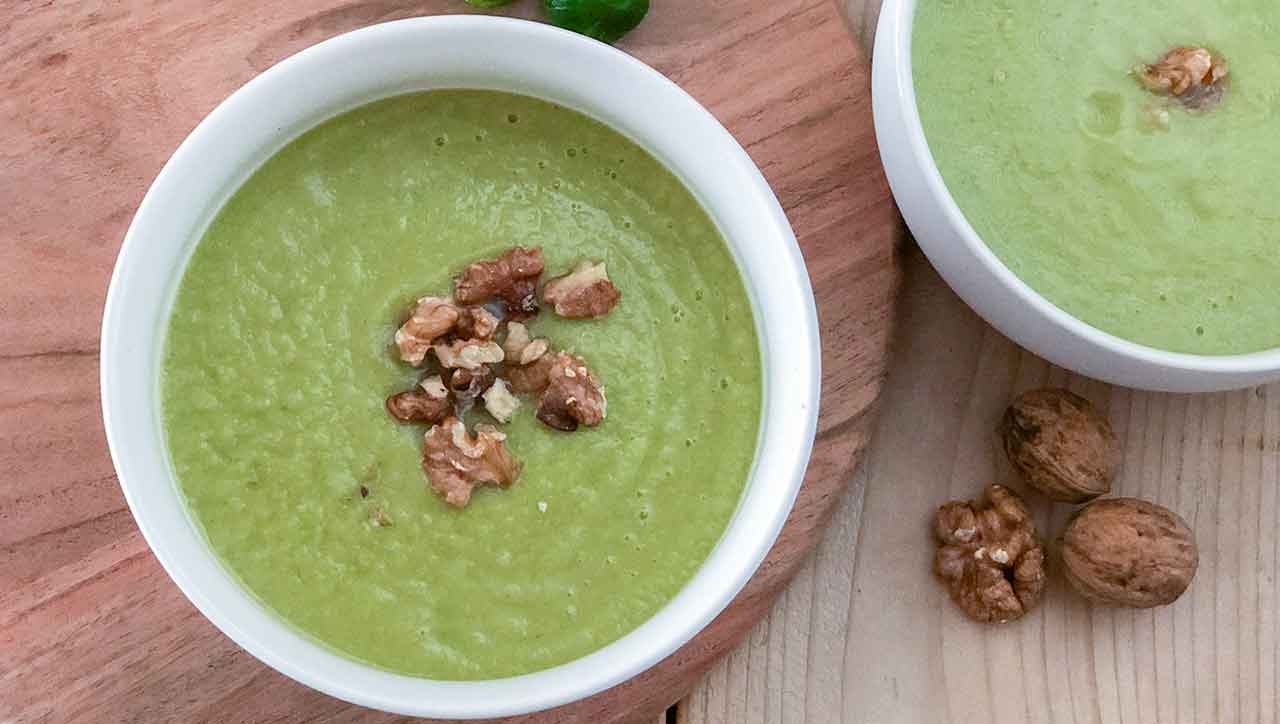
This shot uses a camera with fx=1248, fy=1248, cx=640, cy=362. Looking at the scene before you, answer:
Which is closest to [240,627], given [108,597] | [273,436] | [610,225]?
[273,436]

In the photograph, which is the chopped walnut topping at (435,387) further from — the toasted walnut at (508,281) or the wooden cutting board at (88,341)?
the wooden cutting board at (88,341)

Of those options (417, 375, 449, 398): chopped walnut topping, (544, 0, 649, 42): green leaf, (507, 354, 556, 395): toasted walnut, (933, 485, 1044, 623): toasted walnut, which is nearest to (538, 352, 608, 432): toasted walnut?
(507, 354, 556, 395): toasted walnut

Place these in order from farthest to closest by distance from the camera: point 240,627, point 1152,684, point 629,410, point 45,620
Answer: point 1152,684, point 45,620, point 629,410, point 240,627

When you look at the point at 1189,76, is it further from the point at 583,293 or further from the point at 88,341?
the point at 88,341

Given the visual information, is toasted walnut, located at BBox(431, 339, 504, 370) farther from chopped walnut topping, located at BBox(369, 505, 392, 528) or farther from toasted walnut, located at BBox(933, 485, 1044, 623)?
toasted walnut, located at BBox(933, 485, 1044, 623)

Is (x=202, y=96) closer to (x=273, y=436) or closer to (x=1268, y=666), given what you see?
(x=273, y=436)

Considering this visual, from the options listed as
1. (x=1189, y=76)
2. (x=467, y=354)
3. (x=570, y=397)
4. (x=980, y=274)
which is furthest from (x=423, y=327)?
(x=1189, y=76)
